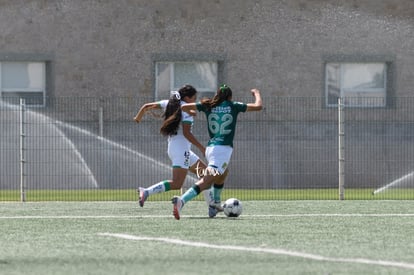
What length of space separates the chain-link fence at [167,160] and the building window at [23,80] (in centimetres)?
241

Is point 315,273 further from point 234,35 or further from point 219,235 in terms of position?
point 234,35

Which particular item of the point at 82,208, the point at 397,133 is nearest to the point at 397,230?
the point at 82,208

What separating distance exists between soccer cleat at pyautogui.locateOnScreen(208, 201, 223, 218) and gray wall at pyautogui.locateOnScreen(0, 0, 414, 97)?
1584cm

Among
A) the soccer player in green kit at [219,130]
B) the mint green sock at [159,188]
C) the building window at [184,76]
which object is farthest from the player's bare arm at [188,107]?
the building window at [184,76]

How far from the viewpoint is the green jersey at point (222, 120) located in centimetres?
1756

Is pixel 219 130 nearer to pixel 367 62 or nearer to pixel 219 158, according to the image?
pixel 219 158

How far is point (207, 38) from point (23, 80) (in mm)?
4929

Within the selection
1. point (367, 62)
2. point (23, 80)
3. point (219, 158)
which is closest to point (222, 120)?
point (219, 158)

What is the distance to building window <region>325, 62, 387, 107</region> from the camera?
34.7 meters

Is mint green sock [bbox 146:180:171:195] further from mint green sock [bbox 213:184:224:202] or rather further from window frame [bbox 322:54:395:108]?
window frame [bbox 322:54:395:108]

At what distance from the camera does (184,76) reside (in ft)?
112

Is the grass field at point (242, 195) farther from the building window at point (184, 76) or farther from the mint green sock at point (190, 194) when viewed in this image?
the mint green sock at point (190, 194)

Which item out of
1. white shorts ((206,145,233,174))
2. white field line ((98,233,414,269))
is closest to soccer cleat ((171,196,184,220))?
white shorts ((206,145,233,174))

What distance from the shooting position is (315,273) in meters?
9.77
